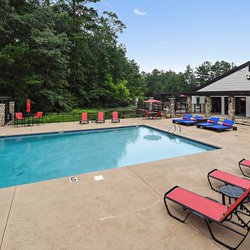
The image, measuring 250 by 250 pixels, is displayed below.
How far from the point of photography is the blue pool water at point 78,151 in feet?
23.8

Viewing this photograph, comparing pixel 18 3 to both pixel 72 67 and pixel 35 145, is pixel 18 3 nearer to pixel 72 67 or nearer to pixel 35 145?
pixel 72 67

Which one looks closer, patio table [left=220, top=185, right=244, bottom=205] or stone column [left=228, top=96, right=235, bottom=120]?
patio table [left=220, top=185, right=244, bottom=205]

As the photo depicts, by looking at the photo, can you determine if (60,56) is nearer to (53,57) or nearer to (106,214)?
(53,57)

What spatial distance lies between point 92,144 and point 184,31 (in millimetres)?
20066

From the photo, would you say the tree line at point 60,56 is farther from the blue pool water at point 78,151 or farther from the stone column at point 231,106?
the stone column at point 231,106

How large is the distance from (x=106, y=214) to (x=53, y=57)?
61.8 ft

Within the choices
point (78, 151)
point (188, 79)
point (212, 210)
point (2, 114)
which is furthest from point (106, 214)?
point (188, 79)

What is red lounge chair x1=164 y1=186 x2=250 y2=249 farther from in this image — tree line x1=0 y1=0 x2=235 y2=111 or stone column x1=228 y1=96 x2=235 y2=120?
tree line x1=0 y1=0 x2=235 y2=111

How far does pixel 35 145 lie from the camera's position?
1050 cm

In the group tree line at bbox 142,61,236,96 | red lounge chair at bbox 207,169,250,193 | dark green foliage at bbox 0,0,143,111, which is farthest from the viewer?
tree line at bbox 142,61,236,96

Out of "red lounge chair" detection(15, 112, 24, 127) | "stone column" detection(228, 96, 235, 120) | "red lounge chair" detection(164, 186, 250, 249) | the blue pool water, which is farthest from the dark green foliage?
"red lounge chair" detection(164, 186, 250, 249)

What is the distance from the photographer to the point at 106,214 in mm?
3646

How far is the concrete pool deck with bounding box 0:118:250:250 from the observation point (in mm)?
2955

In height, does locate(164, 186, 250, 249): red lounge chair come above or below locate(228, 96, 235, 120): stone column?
below
